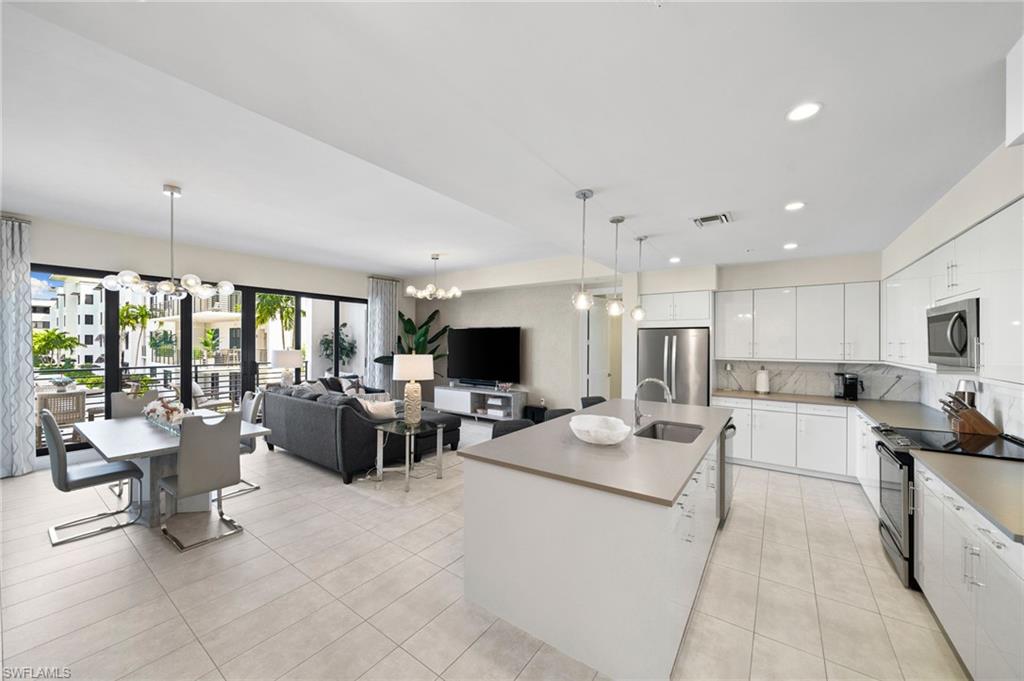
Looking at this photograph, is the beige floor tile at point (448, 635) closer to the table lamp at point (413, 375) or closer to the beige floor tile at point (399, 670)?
the beige floor tile at point (399, 670)

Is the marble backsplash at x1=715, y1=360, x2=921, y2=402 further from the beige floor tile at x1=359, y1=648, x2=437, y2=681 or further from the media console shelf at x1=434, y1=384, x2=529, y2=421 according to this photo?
the beige floor tile at x1=359, y1=648, x2=437, y2=681

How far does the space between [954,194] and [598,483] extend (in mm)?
3032

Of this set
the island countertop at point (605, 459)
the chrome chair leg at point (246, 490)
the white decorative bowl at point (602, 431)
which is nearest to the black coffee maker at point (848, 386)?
the island countertop at point (605, 459)

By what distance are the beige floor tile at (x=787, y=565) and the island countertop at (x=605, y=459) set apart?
36.7 inches

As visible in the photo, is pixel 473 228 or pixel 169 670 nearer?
pixel 169 670

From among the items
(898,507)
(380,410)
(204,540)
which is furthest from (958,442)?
(204,540)

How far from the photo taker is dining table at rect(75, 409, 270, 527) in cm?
280

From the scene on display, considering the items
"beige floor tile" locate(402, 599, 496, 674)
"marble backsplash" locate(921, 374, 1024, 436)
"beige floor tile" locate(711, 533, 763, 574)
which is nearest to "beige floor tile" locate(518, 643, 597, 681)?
"beige floor tile" locate(402, 599, 496, 674)

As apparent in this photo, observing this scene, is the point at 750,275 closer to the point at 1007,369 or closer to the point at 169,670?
the point at 1007,369

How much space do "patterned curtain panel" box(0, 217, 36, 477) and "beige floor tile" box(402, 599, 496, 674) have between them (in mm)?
5028

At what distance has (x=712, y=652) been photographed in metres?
1.92

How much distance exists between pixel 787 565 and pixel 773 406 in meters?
2.34

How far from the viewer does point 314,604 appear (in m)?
2.22

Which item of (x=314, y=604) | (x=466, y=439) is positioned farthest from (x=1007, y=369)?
(x=466, y=439)
